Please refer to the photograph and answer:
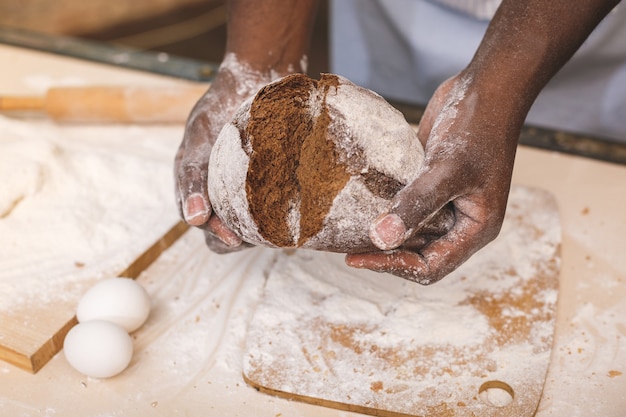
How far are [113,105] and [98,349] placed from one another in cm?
94

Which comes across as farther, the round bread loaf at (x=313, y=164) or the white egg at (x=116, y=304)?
the white egg at (x=116, y=304)

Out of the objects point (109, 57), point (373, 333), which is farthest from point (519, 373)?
point (109, 57)

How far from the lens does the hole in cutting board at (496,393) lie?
1186mm

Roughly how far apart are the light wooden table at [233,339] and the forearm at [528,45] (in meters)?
0.47

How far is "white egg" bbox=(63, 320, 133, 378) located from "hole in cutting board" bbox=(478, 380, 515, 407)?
0.65 metres

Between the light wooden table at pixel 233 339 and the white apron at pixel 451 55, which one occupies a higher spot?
the white apron at pixel 451 55

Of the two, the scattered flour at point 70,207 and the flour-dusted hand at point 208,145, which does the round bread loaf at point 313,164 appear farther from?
the scattered flour at point 70,207

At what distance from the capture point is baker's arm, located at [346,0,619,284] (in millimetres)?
1152

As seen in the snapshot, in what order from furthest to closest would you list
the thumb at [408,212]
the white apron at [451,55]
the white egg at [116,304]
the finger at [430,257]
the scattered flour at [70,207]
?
1. the white apron at [451,55]
2. the scattered flour at [70,207]
3. the white egg at [116,304]
4. the finger at [430,257]
5. the thumb at [408,212]

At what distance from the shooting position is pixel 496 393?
3.95 feet

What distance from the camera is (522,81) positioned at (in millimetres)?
1219

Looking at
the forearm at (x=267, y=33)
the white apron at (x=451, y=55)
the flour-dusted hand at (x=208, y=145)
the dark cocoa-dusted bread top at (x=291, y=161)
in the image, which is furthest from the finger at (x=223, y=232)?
the white apron at (x=451, y=55)

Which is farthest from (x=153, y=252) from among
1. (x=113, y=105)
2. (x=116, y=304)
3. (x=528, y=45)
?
(x=528, y=45)

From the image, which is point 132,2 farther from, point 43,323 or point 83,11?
point 43,323
